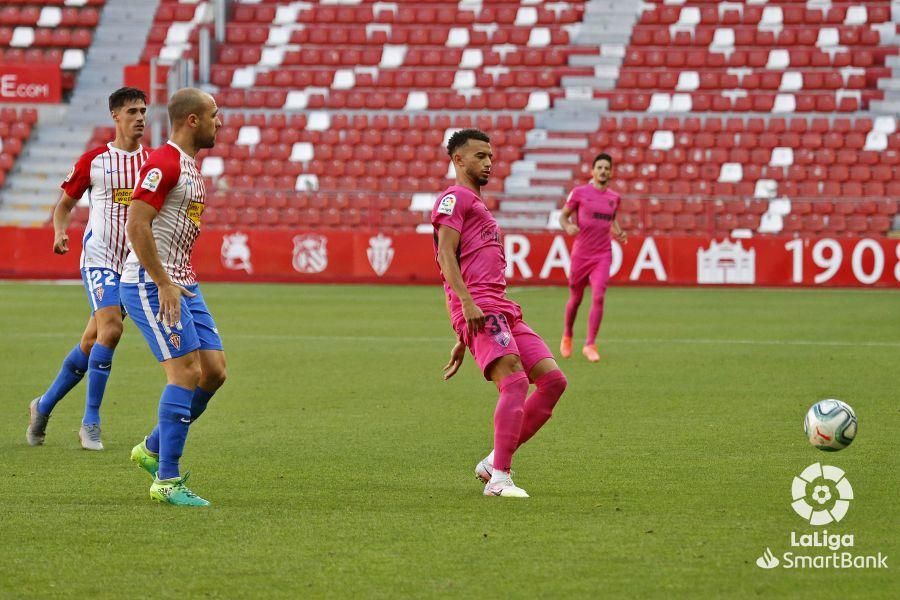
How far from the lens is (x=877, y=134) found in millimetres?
30719

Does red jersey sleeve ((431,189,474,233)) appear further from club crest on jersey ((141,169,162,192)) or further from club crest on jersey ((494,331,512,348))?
club crest on jersey ((141,169,162,192))

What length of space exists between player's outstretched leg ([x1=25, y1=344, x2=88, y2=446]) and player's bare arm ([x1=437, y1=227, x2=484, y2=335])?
296cm

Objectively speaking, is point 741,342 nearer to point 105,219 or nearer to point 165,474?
point 105,219

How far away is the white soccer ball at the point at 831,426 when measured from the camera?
739cm

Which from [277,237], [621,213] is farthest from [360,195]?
[621,213]

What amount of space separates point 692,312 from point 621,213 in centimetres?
675

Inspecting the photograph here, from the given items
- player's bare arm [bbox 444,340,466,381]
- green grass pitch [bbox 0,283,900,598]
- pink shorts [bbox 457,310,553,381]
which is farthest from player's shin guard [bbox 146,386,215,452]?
pink shorts [bbox 457,310,553,381]

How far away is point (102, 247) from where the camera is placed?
873cm

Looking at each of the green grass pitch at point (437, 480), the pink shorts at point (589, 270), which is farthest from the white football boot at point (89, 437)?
the pink shorts at point (589, 270)

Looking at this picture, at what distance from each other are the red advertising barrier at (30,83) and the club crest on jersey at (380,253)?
1078cm

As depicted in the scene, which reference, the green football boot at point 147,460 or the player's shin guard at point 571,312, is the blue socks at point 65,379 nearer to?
the green football boot at point 147,460

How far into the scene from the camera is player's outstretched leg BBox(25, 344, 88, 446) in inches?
352

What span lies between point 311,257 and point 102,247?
750 inches

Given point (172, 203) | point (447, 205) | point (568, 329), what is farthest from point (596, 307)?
point (172, 203)
